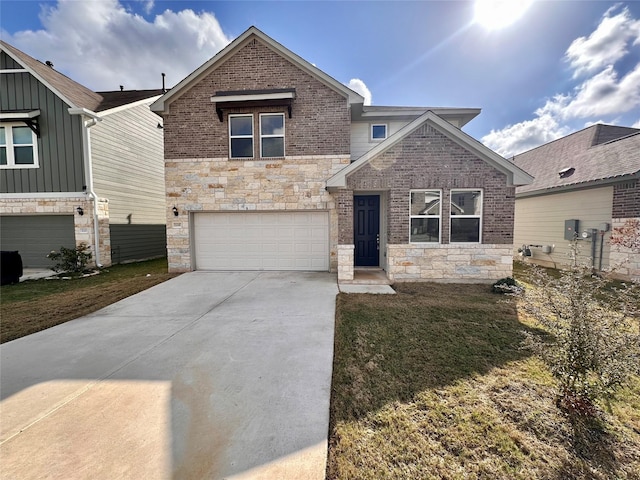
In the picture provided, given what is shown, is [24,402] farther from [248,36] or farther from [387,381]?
[248,36]

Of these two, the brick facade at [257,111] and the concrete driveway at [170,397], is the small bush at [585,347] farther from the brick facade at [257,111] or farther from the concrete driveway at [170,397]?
the brick facade at [257,111]


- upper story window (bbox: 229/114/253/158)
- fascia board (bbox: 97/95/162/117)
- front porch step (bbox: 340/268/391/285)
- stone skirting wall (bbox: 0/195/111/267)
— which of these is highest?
fascia board (bbox: 97/95/162/117)

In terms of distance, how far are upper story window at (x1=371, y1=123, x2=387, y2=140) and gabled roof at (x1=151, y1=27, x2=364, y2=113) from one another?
167cm

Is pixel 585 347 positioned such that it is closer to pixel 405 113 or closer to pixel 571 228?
pixel 405 113

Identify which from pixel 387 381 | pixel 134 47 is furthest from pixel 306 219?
pixel 134 47

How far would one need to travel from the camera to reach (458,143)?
784 centimetres

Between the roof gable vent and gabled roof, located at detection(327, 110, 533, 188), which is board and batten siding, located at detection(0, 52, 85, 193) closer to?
gabled roof, located at detection(327, 110, 533, 188)

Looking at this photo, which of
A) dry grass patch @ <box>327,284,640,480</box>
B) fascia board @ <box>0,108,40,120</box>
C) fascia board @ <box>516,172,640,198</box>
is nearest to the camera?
dry grass patch @ <box>327,284,640,480</box>

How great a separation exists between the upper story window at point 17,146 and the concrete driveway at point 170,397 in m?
9.33

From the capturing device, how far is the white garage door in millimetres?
10078

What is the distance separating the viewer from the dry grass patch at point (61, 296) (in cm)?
538

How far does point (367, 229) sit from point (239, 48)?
7.81 metres

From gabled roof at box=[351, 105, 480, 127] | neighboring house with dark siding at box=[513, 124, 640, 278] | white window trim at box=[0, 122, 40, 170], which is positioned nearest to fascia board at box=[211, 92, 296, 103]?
gabled roof at box=[351, 105, 480, 127]

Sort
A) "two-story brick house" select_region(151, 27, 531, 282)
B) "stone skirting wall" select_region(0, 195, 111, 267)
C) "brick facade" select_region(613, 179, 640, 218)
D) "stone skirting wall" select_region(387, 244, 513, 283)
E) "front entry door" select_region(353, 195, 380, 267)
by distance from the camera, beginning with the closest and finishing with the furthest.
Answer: "stone skirting wall" select_region(387, 244, 513, 283), "brick facade" select_region(613, 179, 640, 218), "two-story brick house" select_region(151, 27, 531, 282), "front entry door" select_region(353, 195, 380, 267), "stone skirting wall" select_region(0, 195, 111, 267)
